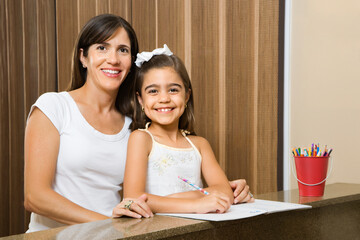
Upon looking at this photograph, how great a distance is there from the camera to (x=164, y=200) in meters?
1.37

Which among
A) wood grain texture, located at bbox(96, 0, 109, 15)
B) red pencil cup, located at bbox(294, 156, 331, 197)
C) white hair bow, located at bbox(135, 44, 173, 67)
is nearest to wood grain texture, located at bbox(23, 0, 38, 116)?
wood grain texture, located at bbox(96, 0, 109, 15)

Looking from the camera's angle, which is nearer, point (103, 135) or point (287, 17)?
point (103, 135)

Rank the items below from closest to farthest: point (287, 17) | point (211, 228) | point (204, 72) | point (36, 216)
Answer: point (211, 228)
point (36, 216)
point (287, 17)
point (204, 72)

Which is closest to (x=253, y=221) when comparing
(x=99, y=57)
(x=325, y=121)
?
(x=99, y=57)

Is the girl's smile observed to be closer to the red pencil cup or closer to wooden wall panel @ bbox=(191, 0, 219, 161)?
the red pencil cup

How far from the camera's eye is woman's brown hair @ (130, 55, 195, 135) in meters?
1.79

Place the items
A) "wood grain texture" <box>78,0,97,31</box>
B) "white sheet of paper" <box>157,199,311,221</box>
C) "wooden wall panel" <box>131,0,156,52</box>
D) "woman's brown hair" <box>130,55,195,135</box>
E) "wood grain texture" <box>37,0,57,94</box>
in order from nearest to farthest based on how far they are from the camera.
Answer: "white sheet of paper" <box>157,199,311,221</box>
"woman's brown hair" <box>130,55,195,135</box>
"wooden wall panel" <box>131,0,156,52</box>
"wood grain texture" <box>78,0,97,31</box>
"wood grain texture" <box>37,0,57,94</box>

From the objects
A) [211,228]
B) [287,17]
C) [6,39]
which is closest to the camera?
[211,228]

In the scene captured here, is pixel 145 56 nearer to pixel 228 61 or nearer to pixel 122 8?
pixel 228 61

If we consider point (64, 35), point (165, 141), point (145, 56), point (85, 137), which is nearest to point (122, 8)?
point (64, 35)

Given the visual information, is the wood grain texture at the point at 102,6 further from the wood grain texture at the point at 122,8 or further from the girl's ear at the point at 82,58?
the girl's ear at the point at 82,58

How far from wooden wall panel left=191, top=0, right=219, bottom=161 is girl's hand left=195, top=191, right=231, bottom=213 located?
127 cm

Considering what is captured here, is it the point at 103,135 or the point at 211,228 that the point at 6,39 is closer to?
the point at 103,135

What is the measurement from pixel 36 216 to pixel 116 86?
0.60 meters
